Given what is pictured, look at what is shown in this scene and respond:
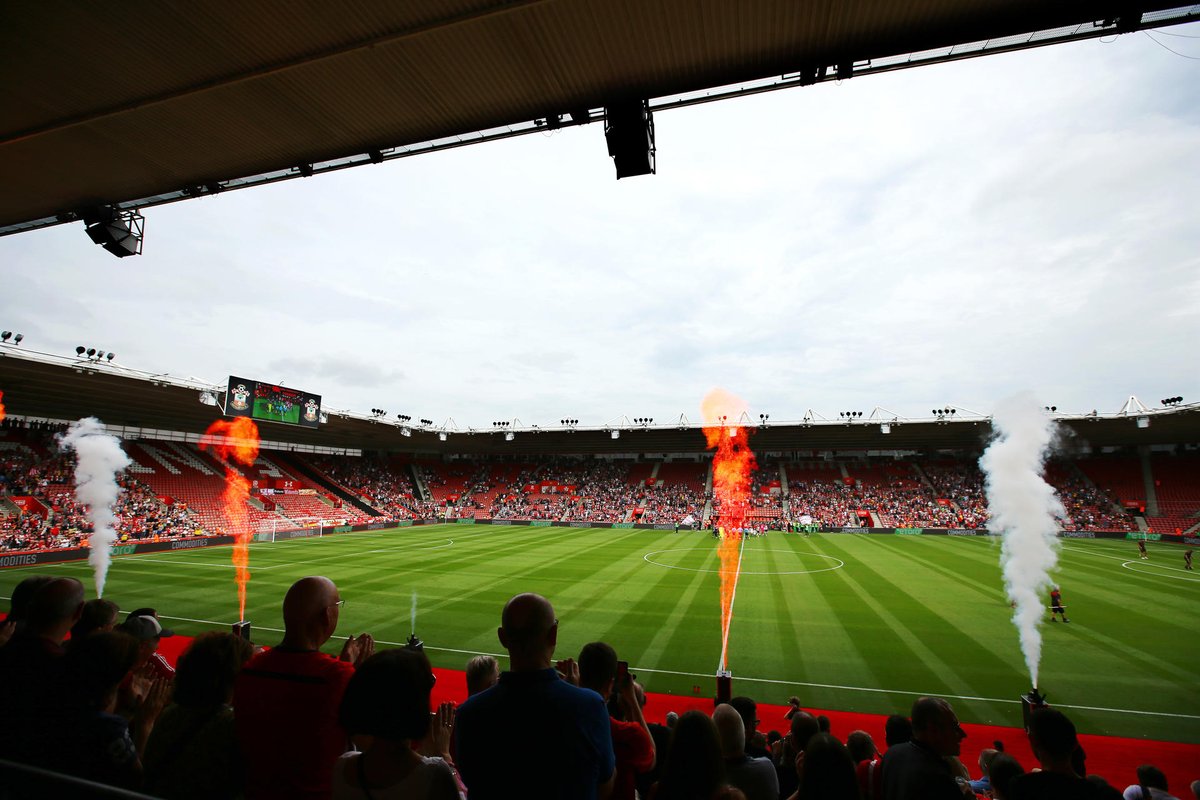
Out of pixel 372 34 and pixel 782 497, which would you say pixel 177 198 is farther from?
pixel 782 497

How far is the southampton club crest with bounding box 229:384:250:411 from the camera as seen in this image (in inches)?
1217

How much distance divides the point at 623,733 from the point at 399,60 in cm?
781

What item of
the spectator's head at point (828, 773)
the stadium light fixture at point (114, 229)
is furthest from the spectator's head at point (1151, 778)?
the stadium light fixture at point (114, 229)

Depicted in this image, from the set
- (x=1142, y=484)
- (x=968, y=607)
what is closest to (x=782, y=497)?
(x=1142, y=484)

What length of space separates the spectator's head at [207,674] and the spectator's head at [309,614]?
0.36m

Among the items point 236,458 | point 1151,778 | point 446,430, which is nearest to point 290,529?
point 236,458

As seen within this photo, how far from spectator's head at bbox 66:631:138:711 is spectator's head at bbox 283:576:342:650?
3.80 feet

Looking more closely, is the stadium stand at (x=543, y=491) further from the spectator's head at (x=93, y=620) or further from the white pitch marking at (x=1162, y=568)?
the spectator's head at (x=93, y=620)

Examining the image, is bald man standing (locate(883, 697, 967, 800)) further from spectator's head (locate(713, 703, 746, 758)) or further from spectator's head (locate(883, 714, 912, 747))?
spectator's head (locate(883, 714, 912, 747))

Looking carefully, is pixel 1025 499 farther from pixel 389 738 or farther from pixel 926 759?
pixel 389 738

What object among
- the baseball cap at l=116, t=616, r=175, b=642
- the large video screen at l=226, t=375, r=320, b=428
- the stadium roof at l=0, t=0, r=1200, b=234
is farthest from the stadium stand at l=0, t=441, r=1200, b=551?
the baseball cap at l=116, t=616, r=175, b=642

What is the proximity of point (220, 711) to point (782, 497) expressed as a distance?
5057 centimetres

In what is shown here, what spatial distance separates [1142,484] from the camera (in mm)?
42031

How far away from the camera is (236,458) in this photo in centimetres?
4519
